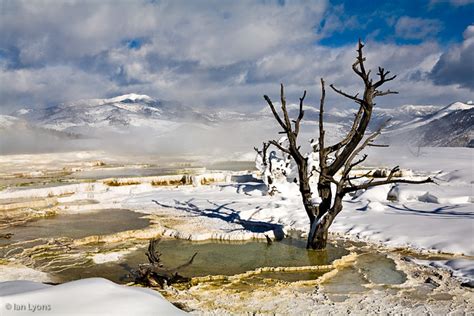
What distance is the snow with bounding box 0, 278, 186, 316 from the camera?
13.8 feet

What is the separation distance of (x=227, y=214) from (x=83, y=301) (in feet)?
37.3

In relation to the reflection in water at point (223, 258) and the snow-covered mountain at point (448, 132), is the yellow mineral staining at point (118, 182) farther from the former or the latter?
the snow-covered mountain at point (448, 132)

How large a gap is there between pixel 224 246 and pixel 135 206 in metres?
7.92

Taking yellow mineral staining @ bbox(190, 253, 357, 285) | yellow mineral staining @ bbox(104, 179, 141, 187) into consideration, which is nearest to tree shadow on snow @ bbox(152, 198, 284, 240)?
yellow mineral staining @ bbox(190, 253, 357, 285)

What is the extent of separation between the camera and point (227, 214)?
15766 mm

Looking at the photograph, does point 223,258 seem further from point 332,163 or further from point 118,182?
point 118,182

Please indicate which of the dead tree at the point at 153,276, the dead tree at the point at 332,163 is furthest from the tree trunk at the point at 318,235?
the dead tree at the point at 153,276

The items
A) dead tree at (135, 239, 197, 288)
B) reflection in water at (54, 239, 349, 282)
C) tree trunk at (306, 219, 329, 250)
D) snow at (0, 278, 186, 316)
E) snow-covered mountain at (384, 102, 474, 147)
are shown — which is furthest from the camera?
snow-covered mountain at (384, 102, 474, 147)

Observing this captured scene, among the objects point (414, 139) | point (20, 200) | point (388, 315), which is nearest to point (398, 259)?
point (388, 315)

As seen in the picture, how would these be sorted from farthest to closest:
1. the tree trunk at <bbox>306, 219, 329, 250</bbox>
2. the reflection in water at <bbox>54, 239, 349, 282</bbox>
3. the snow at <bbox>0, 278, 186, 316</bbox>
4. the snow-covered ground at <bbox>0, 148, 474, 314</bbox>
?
1. the snow-covered ground at <bbox>0, 148, 474, 314</bbox>
2. the tree trunk at <bbox>306, 219, 329, 250</bbox>
3. the reflection in water at <bbox>54, 239, 349, 282</bbox>
4. the snow at <bbox>0, 278, 186, 316</bbox>

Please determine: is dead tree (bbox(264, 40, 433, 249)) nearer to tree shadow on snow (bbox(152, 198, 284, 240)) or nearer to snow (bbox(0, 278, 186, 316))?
tree shadow on snow (bbox(152, 198, 284, 240))

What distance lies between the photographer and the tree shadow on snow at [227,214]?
13.0 m

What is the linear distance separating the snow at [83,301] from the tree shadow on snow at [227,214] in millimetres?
7575

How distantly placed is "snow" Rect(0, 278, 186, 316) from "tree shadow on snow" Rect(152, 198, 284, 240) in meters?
7.57
